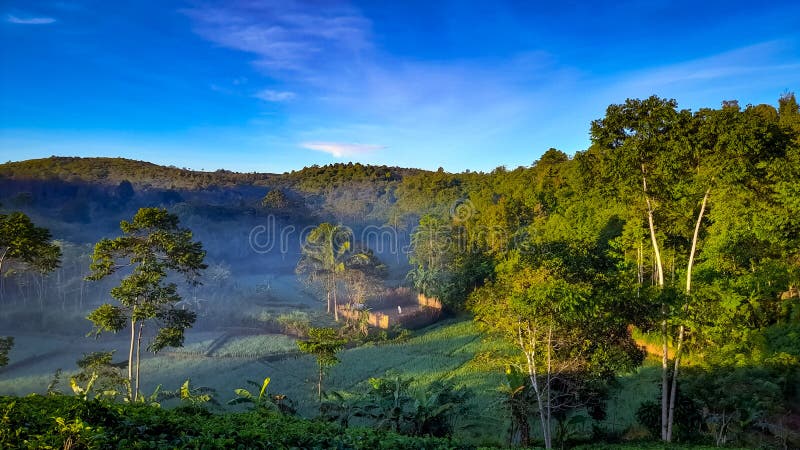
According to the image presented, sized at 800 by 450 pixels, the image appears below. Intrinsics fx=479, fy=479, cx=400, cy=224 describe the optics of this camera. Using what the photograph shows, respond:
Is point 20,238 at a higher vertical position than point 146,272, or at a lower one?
higher

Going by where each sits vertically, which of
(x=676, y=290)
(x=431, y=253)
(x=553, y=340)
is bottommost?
(x=553, y=340)

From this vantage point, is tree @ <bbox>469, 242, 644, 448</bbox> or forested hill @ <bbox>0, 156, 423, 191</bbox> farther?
forested hill @ <bbox>0, 156, 423, 191</bbox>

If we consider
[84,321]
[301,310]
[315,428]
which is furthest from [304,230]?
[315,428]

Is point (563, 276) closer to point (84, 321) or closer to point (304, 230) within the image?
point (84, 321)

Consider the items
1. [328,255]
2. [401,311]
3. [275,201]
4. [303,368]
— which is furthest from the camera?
[275,201]

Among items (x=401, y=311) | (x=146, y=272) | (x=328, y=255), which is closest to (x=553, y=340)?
(x=146, y=272)

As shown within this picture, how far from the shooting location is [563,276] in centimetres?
1440

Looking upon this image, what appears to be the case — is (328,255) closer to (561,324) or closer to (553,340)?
(553,340)

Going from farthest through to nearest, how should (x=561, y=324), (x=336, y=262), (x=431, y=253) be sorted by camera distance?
(x=431, y=253) → (x=336, y=262) → (x=561, y=324)

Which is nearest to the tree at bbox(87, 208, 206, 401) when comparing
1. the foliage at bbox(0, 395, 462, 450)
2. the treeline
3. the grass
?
the grass

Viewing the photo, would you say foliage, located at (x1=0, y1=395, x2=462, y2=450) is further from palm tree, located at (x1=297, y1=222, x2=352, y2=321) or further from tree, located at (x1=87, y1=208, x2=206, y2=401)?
palm tree, located at (x1=297, y1=222, x2=352, y2=321)

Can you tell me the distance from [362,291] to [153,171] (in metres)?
73.2

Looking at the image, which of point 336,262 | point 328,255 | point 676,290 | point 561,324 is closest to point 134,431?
point 561,324

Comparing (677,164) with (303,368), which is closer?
(677,164)
